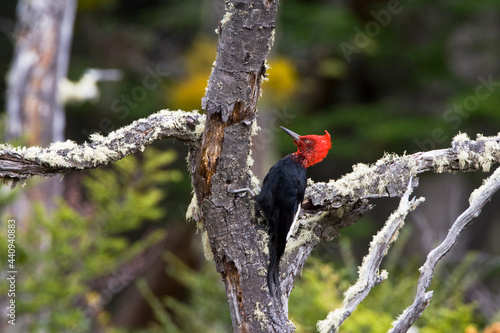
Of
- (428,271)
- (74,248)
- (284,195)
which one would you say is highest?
(74,248)

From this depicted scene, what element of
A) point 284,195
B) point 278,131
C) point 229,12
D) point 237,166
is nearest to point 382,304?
point 284,195

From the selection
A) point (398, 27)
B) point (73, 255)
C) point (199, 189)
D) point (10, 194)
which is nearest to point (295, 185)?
point (199, 189)

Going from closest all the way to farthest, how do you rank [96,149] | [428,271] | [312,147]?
[96,149] → [428,271] → [312,147]

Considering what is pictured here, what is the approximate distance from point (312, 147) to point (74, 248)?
10.7 feet

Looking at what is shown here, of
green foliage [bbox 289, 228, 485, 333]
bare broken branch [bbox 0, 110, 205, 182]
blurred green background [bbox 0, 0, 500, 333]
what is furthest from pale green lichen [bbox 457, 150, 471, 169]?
blurred green background [bbox 0, 0, 500, 333]

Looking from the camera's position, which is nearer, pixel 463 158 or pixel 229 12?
pixel 229 12

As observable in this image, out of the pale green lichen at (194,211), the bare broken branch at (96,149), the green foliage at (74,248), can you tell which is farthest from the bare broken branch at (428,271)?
the green foliage at (74,248)

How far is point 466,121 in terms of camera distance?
313 inches

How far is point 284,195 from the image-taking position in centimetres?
216

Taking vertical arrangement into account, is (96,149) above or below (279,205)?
above

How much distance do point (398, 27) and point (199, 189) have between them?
8.50 m

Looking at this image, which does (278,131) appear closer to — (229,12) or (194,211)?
(194,211)

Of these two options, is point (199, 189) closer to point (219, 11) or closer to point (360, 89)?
point (219, 11)

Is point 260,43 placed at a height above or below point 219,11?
below
